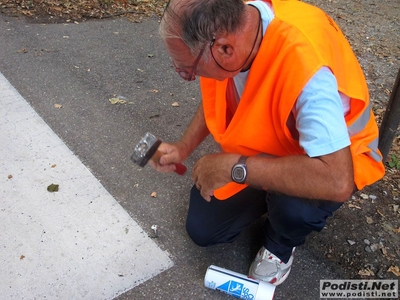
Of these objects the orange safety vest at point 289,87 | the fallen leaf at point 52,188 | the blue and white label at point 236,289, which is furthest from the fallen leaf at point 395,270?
the fallen leaf at point 52,188

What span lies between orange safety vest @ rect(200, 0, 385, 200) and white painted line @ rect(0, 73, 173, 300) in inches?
32.3

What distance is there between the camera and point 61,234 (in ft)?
7.50

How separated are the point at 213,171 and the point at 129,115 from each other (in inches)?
64.4

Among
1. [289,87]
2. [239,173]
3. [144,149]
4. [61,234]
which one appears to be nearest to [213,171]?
[239,173]

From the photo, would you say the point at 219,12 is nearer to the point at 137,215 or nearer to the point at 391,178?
the point at 137,215

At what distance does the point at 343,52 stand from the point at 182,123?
1735 mm

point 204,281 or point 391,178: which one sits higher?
point 391,178

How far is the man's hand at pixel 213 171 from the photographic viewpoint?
1.75 meters

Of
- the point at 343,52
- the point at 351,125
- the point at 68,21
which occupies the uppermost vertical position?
the point at 343,52

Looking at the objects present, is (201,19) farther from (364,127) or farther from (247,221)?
(247,221)

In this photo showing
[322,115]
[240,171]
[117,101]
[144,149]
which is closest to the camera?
[322,115]

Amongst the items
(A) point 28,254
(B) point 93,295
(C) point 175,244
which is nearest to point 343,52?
(C) point 175,244

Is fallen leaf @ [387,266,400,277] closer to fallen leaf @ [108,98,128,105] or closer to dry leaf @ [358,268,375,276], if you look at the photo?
dry leaf @ [358,268,375,276]

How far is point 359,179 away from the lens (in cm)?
177
